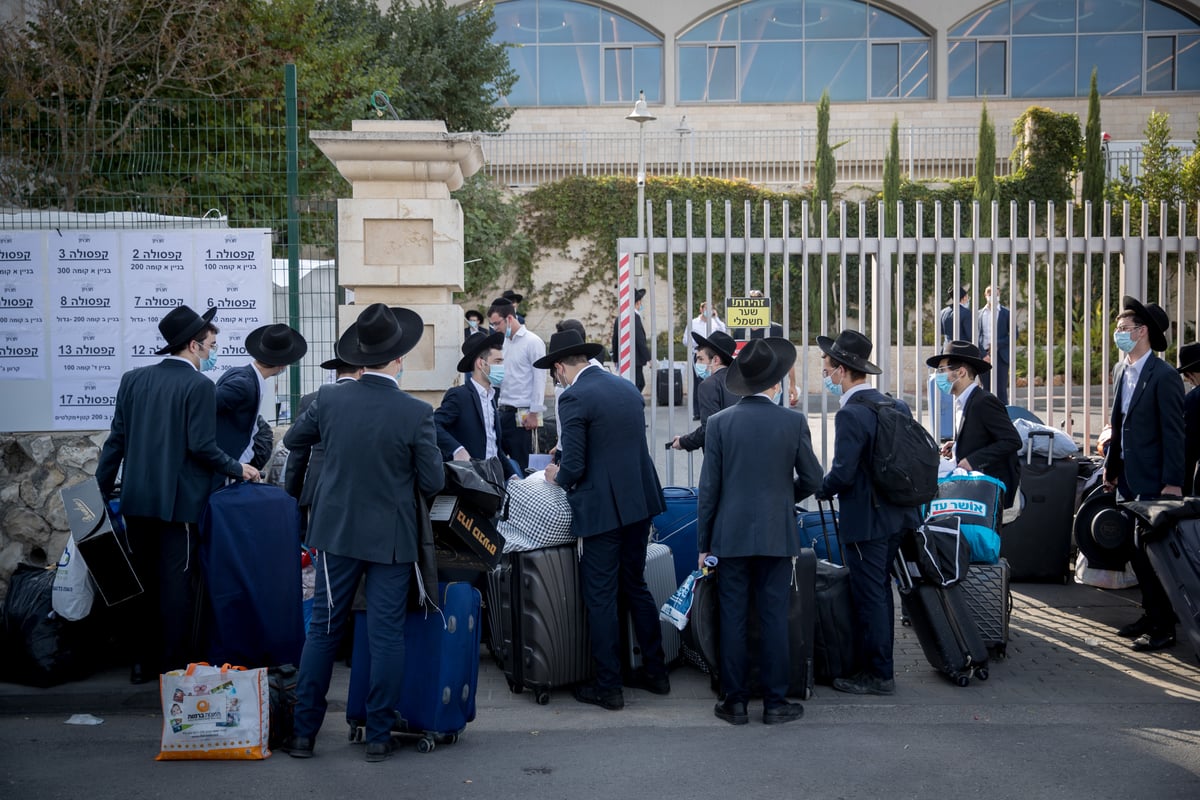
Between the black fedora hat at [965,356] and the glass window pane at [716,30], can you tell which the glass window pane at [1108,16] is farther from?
the black fedora hat at [965,356]

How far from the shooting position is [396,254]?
8227mm

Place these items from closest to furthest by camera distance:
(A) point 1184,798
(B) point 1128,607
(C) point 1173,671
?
1. (A) point 1184,798
2. (C) point 1173,671
3. (B) point 1128,607

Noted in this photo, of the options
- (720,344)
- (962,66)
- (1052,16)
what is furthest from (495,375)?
(1052,16)

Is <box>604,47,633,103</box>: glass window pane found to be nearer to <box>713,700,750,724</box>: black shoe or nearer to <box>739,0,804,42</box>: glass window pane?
<box>739,0,804,42</box>: glass window pane

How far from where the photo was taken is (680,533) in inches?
285

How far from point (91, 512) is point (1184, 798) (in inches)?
206

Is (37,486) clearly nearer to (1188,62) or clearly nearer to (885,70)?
(885,70)

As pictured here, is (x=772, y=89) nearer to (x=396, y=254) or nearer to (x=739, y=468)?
(x=396, y=254)

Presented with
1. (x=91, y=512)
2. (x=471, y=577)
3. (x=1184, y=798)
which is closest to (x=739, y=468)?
(x=471, y=577)

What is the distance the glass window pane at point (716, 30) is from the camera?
99.2ft

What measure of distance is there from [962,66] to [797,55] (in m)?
4.30

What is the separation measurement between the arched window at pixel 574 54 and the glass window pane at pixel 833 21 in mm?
3898

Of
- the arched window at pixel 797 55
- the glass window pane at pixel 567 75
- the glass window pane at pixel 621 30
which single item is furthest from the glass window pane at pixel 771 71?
the glass window pane at pixel 567 75

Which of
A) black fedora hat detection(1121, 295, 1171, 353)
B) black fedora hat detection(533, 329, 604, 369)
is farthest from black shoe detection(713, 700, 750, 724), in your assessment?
black fedora hat detection(1121, 295, 1171, 353)
